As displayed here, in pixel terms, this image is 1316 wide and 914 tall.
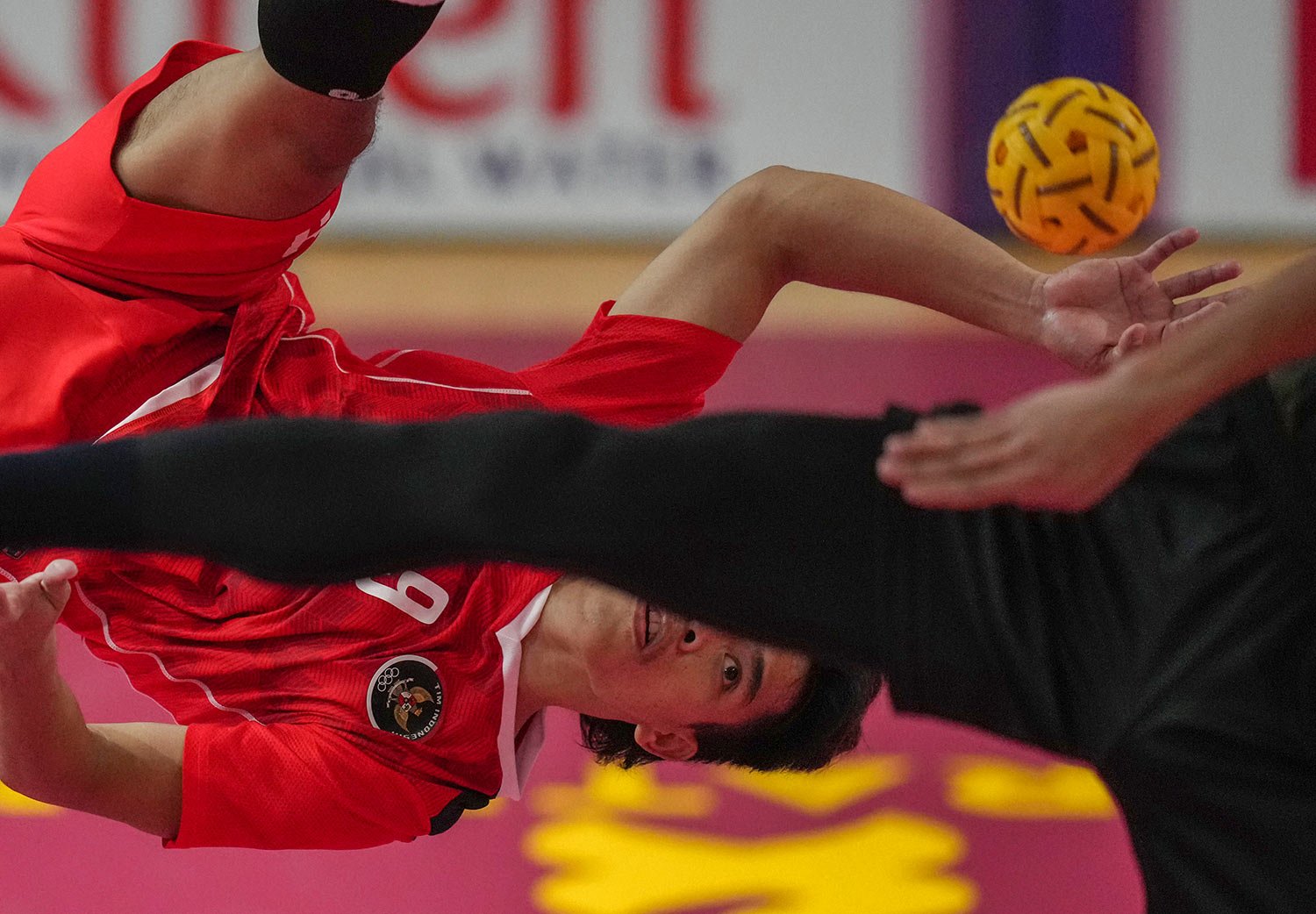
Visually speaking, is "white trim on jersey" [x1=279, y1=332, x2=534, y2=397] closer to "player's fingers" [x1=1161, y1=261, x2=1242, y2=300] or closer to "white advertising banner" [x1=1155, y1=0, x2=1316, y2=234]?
"player's fingers" [x1=1161, y1=261, x2=1242, y2=300]

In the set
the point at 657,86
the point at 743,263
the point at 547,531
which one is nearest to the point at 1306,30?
the point at 657,86

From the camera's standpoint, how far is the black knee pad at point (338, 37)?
1.55m

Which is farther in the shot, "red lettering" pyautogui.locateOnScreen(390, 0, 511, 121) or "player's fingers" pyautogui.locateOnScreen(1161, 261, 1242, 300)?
"red lettering" pyautogui.locateOnScreen(390, 0, 511, 121)

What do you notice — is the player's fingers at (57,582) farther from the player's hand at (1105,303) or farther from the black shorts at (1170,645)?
the player's hand at (1105,303)

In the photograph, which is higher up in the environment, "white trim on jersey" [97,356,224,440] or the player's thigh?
the player's thigh

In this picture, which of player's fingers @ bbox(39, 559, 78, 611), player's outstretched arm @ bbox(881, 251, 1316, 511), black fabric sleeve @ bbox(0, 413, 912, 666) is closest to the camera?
player's outstretched arm @ bbox(881, 251, 1316, 511)

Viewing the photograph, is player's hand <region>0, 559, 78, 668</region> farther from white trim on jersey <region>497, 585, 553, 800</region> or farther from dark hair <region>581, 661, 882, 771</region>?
dark hair <region>581, 661, 882, 771</region>

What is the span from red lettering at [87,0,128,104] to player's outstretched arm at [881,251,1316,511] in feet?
12.6

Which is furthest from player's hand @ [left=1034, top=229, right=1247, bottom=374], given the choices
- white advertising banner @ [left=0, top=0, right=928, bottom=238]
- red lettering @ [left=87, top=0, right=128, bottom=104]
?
red lettering @ [left=87, top=0, right=128, bottom=104]

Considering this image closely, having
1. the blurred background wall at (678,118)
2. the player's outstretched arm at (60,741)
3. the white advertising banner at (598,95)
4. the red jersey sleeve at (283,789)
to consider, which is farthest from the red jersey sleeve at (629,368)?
the white advertising banner at (598,95)

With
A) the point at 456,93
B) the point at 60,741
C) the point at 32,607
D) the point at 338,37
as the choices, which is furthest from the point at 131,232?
the point at 456,93

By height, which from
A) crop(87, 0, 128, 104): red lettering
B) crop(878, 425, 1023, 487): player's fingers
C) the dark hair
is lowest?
the dark hair

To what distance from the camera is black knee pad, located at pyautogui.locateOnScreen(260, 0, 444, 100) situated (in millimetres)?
1553

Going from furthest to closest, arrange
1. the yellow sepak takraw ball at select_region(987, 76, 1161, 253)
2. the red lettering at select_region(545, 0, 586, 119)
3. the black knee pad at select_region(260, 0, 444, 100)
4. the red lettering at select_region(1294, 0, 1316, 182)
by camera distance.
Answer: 1. the red lettering at select_region(545, 0, 586, 119)
2. the red lettering at select_region(1294, 0, 1316, 182)
3. the yellow sepak takraw ball at select_region(987, 76, 1161, 253)
4. the black knee pad at select_region(260, 0, 444, 100)
